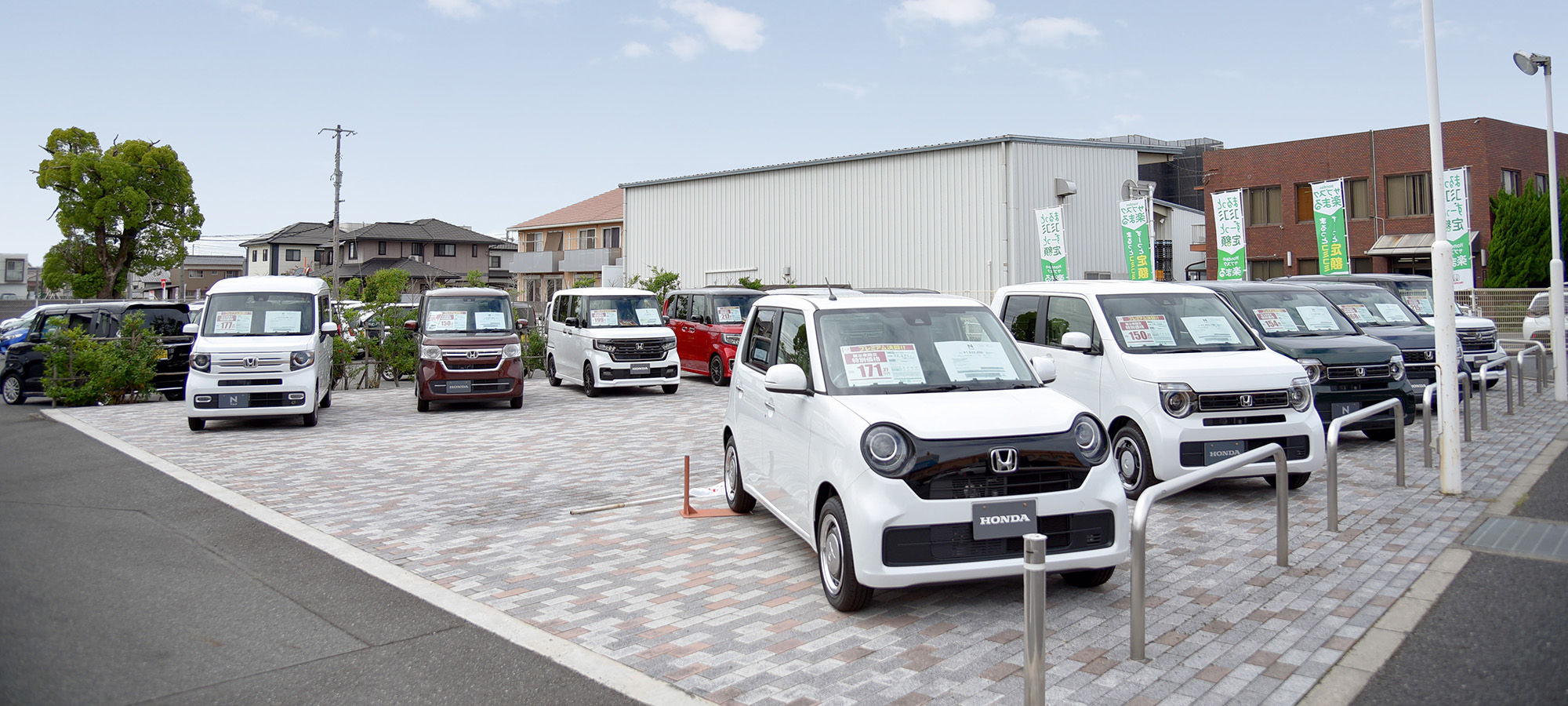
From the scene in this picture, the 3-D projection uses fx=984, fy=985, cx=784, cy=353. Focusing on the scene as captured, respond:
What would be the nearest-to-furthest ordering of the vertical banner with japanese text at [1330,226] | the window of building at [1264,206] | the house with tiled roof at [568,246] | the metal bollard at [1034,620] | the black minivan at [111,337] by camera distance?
the metal bollard at [1034,620] → the black minivan at [111,337] → the vertical banner with japanese text at [1330,226] → the window of building at [1264,206] → the house with tiled roof at [568,246]

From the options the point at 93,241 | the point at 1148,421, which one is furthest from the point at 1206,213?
the point at 93,241

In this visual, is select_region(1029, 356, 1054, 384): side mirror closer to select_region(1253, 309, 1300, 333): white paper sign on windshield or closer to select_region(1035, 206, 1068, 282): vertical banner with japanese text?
select_region(1253, 309, 1300, 333): white paper sign on windshield

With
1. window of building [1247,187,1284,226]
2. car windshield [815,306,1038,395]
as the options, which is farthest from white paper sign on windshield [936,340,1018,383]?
window of building [1247,187,1284,226]

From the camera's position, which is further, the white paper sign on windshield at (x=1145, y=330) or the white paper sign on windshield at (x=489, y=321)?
the white paper sign on windshield at (x=489, y=321)

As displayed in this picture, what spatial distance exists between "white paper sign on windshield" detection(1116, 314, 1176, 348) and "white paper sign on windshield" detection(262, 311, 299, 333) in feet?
38.2

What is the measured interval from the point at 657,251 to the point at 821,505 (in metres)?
37.9

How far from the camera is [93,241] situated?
48.3 m

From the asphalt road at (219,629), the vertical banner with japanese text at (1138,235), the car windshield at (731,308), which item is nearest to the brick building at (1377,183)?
the vertical banner with japanese text at (1138,235)

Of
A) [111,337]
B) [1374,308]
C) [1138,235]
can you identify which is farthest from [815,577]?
[1138,235]

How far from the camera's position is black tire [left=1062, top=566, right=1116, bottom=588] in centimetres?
554

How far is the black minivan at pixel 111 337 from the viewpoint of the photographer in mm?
17828

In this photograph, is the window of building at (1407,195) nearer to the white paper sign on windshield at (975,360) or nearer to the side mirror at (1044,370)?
the side mirror at (1044,370)

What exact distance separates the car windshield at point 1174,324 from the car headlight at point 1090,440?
134 inches

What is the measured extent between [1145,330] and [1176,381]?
0.99m
